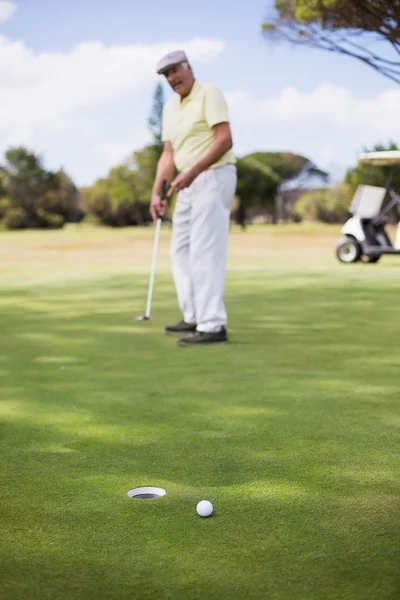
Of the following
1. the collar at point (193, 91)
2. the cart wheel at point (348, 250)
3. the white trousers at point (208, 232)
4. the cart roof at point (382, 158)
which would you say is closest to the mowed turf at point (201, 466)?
the white trousers at point (208, 232)

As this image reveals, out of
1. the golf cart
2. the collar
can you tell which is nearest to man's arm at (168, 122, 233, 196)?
the collar

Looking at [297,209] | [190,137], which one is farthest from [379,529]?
[297,209]

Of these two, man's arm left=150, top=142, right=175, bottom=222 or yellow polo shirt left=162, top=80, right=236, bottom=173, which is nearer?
yellow polo shirt left=162, top=80, right=236, bottom=173

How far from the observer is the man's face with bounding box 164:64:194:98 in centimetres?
702

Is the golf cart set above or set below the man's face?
below

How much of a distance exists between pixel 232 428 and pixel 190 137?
3.38 metres

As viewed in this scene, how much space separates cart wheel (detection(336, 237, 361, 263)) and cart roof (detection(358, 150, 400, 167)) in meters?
1.56

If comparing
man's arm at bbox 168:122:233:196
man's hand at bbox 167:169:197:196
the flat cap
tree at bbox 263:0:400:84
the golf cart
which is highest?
tree at bbox 263:0:400:84

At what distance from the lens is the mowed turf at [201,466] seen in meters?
2.56

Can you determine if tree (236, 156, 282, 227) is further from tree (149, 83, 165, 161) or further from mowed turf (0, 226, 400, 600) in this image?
mowed turf (0, 226, 400, 600)

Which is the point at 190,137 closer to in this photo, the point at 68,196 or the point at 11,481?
the point at 11,481

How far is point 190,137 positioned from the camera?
282 inches

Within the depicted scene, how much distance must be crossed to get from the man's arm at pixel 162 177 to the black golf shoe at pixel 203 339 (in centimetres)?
109

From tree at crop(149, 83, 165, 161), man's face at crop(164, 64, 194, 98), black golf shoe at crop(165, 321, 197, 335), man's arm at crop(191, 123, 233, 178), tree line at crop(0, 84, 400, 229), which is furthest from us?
tree line at crop(0, 84, 400, 229)
